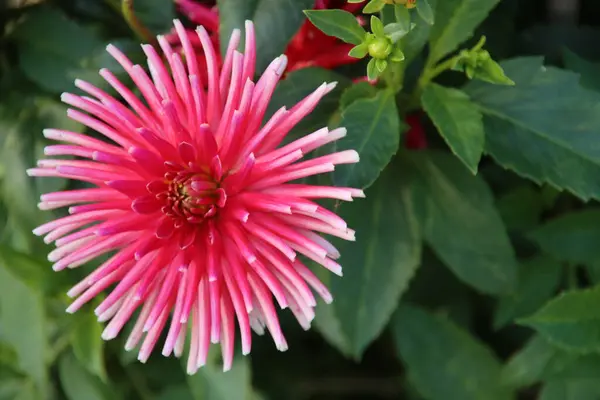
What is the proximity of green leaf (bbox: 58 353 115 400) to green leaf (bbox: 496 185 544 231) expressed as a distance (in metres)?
0.49

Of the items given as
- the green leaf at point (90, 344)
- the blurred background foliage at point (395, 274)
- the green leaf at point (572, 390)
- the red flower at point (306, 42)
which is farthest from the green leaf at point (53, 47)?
the green leaf at point (572, 390)

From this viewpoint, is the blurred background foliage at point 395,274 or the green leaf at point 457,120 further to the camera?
the blurred background foliage at point 395,274

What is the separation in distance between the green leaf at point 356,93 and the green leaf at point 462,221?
5.3 inches

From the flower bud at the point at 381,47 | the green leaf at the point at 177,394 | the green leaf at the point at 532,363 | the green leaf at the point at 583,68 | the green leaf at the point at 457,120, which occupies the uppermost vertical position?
the flower bud at the point at 381,47

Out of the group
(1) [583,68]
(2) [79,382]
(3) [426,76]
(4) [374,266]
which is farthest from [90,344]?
(1) [583,68]

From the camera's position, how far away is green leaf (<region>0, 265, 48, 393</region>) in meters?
0.72

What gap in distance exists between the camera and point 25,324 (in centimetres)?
73

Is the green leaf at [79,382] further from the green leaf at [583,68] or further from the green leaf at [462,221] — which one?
the green leaf at [583,68]

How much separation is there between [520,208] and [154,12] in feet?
1.42

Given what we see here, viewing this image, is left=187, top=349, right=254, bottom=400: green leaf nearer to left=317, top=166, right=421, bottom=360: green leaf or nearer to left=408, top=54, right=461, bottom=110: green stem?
left=317, top=166, right=421, bottom=360: green leaf

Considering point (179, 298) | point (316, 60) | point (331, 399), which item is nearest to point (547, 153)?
point (316, 60)

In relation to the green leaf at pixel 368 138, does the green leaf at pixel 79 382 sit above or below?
below

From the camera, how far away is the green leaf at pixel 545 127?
20.9 inches

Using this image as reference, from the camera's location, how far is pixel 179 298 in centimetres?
45
